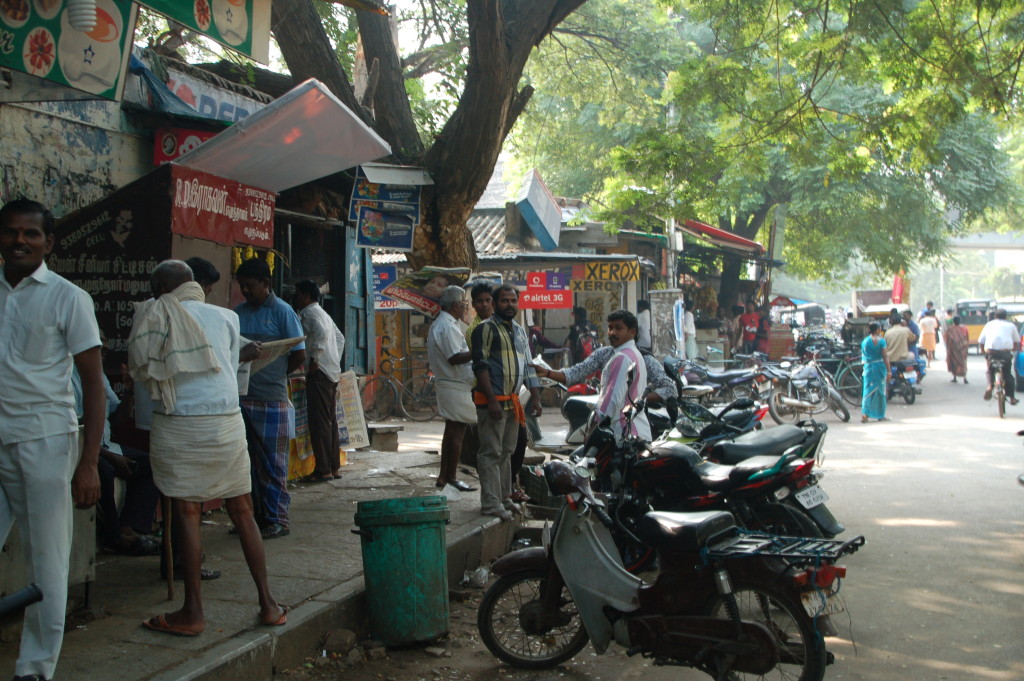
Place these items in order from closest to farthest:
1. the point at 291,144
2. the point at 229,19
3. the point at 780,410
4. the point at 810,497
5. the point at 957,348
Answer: the point at 229,19
the point at 810,497
the point at 291,144
the point at 780,410
the point at 957,348

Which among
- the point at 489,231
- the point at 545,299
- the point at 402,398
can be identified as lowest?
the point at 402,398

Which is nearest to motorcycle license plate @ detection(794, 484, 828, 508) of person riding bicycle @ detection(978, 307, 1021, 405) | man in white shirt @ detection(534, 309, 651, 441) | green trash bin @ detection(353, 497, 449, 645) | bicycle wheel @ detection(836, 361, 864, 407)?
man in white shirt @ detection(534, 309, 651, 441)

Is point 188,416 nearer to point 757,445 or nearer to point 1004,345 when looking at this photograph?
point 757,445

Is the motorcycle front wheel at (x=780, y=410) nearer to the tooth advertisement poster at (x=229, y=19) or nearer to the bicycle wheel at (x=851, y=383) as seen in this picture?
the bicycle wheel at (x=851, y=383)

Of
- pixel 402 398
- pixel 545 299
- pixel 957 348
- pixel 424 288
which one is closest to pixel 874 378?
pixel 545 299

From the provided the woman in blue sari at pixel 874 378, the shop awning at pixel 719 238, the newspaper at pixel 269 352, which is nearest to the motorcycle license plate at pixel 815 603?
the newspaper at pixel 269 352

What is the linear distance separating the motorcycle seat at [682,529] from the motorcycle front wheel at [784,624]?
9.0 inches

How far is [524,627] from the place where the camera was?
443cm

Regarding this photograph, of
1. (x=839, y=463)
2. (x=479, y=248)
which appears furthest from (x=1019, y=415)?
(x=479, y=248)

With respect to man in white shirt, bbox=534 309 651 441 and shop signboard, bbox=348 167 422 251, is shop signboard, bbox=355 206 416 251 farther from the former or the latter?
man in white shirt, bbox=534 309 651 441

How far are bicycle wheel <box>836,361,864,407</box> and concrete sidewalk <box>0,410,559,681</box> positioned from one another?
1260 cm

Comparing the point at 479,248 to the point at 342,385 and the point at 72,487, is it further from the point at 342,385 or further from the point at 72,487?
the point at 72,487

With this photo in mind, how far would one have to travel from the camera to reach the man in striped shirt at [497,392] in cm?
660

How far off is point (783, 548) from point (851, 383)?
15231mm
